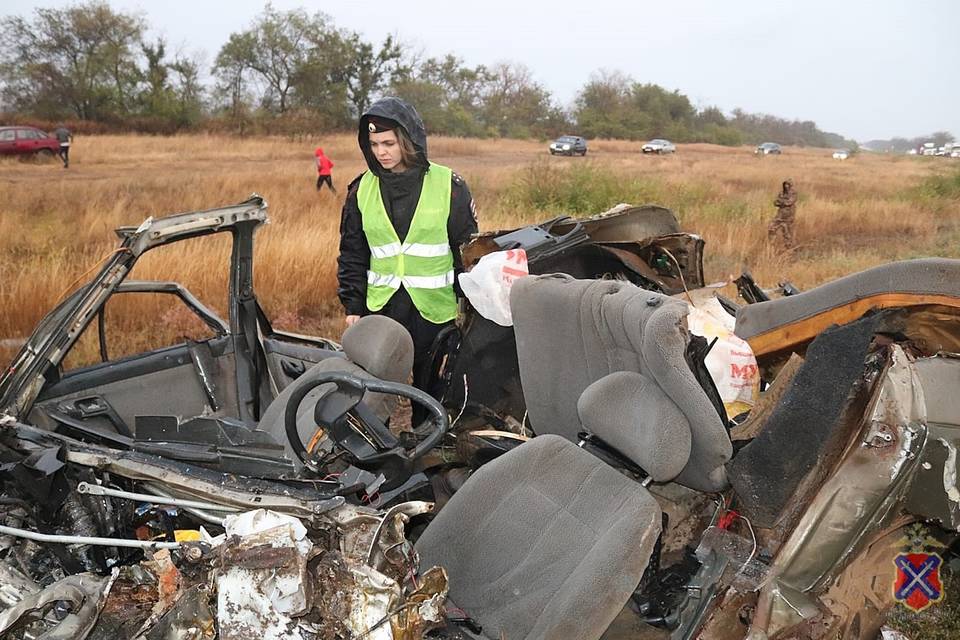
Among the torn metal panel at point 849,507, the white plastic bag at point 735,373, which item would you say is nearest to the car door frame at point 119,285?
the white plastic bag at point 735,373

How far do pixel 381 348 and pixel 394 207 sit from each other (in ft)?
4.08

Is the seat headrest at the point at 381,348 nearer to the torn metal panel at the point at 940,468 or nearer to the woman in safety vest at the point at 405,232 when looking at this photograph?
the woman in safety vest at the point at 405,232

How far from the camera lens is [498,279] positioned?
3.65m

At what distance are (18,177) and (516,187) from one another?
46.3 feet

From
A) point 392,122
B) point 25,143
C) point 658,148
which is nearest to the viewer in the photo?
point 392,122

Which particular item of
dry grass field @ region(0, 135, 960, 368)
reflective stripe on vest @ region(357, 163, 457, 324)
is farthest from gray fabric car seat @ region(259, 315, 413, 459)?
dry grass field @ region(0, 135, 960, 368)

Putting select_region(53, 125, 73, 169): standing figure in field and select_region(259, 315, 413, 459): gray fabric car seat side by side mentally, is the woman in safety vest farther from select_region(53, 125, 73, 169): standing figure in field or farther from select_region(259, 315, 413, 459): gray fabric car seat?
select_region(53, 125, 73, 169): standing figure in field

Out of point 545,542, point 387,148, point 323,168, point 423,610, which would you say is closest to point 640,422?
point 545,542

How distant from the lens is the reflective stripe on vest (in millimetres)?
4164

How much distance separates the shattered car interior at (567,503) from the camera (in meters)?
2.02

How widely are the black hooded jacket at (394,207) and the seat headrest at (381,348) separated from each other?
0.98 m

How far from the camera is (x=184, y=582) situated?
202 centimetres

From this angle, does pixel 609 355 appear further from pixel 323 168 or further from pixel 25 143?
pixel 25 143

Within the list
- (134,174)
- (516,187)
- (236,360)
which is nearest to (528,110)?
(134,174)
